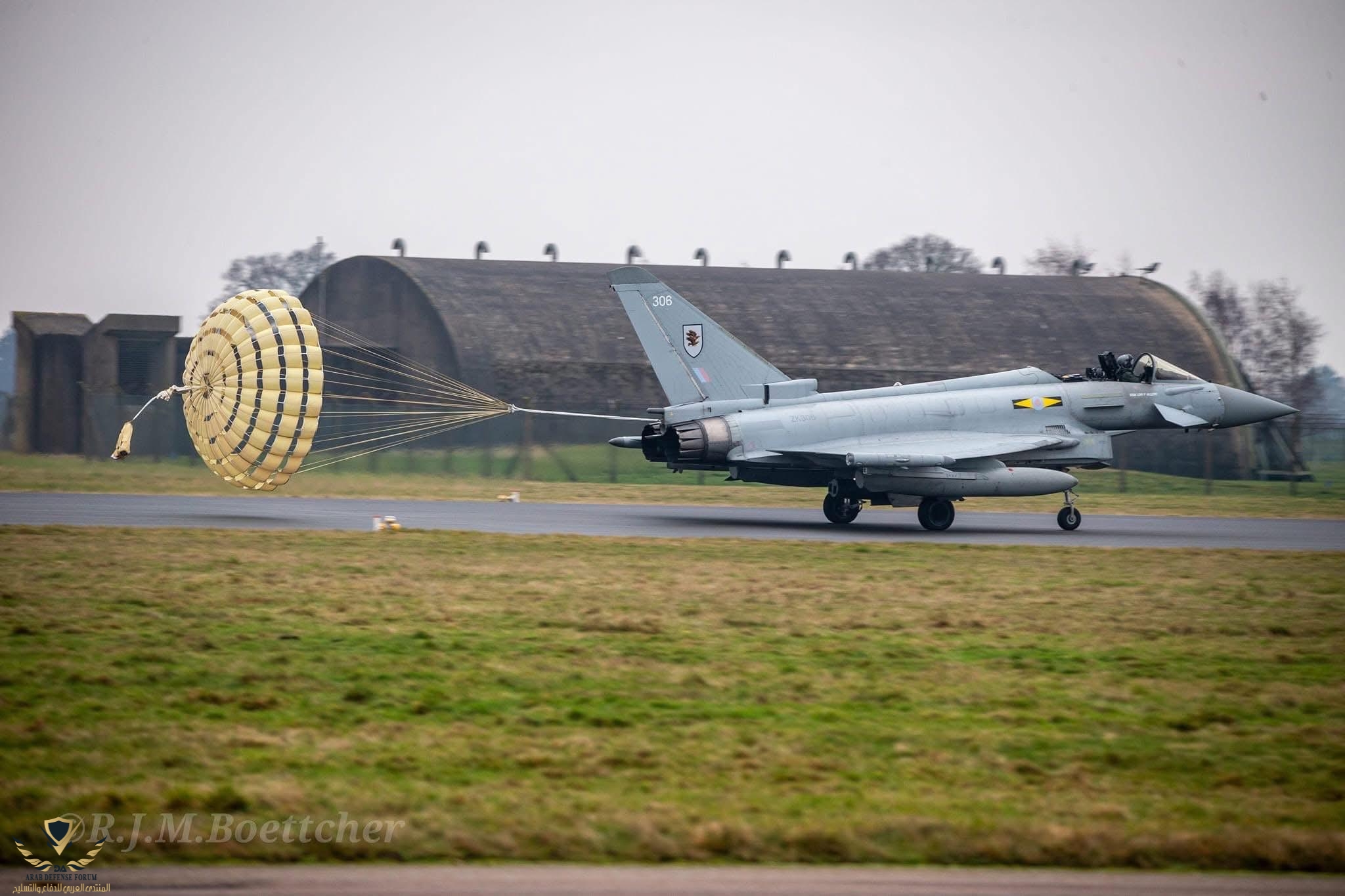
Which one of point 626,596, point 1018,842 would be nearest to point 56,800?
point 1018,842

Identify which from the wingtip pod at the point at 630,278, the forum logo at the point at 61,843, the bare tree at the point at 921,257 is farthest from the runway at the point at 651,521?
the bare tree at the point at 921,257

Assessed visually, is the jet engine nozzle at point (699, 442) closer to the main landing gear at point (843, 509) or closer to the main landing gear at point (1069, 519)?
the main landing gear at point (843, 509)

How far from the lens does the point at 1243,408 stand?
2769 cm

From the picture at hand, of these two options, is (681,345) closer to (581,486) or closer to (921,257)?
(581,486)

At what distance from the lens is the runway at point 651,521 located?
22.5m

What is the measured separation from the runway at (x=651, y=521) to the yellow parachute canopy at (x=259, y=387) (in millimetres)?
1202

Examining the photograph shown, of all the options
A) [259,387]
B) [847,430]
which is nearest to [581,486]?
[847,430]

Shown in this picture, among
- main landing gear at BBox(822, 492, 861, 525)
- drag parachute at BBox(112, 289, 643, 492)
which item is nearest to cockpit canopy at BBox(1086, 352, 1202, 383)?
main landing gear at BBox(822, 492, 861, 525)

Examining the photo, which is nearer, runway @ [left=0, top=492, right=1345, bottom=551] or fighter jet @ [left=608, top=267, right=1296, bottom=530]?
runway @ [left=0, top=492, right=1345, bottom=551]

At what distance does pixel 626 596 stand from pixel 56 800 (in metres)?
8.07

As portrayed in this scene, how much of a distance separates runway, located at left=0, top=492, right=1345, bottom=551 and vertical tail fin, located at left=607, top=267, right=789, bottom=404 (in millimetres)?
2614

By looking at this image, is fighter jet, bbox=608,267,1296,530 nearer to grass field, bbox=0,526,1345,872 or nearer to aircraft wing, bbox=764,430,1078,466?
aircraft wing, bbox=764,430,1078,466

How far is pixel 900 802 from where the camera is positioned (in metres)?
7.56

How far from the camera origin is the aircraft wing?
77.9 ft
